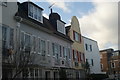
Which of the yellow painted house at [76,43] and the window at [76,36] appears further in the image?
the window at [76,36]

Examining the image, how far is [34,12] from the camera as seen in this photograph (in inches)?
906

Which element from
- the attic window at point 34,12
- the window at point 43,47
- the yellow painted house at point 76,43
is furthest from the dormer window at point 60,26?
the window at point 43,47

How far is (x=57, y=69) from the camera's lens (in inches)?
992

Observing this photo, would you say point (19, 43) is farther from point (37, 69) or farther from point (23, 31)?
point (37, 69)

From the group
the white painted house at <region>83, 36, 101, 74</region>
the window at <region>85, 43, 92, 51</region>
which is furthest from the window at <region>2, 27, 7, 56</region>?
the window at <region>85, 43, 92, 51</region>

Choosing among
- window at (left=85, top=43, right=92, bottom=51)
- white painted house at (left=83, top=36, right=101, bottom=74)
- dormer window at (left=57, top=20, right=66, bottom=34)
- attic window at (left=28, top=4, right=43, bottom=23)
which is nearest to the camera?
attic window at (left=28, top=4, right=43, bottom=23)

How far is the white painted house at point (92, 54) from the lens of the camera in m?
39.5

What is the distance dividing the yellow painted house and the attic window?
27.8ft

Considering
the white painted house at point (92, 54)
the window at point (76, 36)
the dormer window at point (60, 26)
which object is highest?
the dormer window at point (60, 26)

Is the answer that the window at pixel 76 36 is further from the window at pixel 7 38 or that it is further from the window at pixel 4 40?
the window at pixel 4 40

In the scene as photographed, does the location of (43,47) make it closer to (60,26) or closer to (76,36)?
(60,26)

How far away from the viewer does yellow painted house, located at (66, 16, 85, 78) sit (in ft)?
103

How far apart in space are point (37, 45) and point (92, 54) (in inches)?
851

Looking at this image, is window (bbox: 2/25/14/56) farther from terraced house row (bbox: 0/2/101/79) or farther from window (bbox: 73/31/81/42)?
window (bbox: 73/31/81/42)
